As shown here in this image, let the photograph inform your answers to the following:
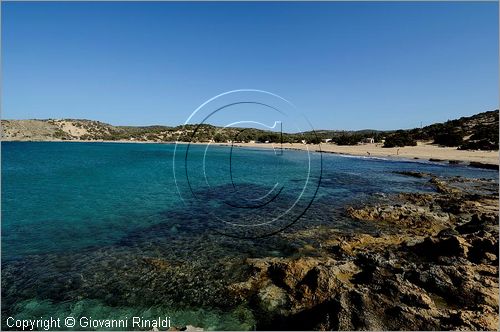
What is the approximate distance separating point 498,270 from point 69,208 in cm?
2442

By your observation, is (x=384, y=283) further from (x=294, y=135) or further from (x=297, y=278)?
(x=294, y=135)

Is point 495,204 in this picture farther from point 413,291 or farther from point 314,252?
point 413,291

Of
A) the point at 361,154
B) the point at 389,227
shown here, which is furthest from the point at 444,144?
the point at 389,227

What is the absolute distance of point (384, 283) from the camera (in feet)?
30.1

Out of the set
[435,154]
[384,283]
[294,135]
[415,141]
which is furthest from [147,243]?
[294,135]

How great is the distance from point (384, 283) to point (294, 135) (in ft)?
517

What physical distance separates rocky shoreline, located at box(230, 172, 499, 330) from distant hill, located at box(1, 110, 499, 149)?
5313mm

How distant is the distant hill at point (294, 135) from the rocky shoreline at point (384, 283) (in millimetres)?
5313

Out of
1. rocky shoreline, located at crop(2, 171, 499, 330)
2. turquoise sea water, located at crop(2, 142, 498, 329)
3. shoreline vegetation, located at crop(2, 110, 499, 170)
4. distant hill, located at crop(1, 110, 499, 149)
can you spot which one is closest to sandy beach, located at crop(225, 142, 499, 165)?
shoreline vegetation, located at crop(2, 110, 499, 170)

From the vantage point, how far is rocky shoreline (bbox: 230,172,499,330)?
7.39m

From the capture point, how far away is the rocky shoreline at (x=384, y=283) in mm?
7387

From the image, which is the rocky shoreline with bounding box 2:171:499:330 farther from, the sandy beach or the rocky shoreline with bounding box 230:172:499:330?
the sandy beach

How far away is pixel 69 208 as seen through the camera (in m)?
22.1

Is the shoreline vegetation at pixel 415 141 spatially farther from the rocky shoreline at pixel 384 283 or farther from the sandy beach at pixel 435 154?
the rocky shoreline at pixel 384 283
